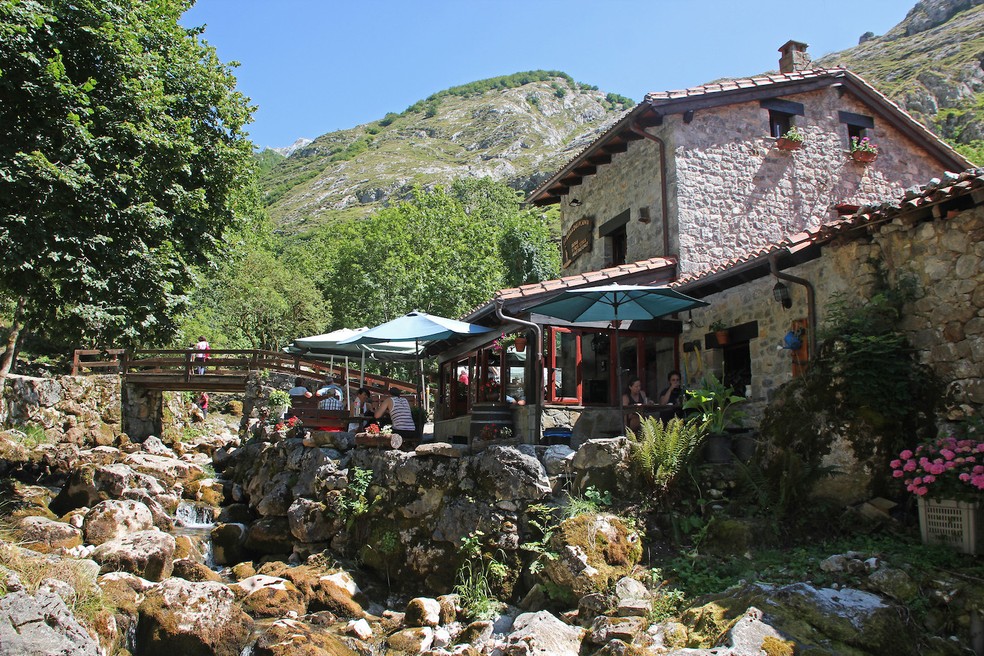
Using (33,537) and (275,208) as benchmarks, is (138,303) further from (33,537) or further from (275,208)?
(275,208)

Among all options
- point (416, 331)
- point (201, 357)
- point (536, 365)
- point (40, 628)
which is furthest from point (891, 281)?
point (201, 357)

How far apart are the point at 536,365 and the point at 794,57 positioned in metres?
10.7

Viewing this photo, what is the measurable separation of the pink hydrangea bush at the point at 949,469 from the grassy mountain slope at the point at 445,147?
68548 millimetres

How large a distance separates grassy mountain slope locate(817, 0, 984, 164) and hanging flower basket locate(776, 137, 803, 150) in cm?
2019

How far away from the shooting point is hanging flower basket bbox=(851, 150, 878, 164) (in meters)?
15.7

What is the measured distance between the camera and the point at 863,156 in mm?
15734

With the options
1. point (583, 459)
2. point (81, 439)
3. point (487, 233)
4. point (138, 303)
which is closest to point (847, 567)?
point (583, 459)

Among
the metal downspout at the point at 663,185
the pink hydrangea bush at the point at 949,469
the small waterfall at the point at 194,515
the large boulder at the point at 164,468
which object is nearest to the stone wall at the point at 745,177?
the metal downspout at the point at 663,185

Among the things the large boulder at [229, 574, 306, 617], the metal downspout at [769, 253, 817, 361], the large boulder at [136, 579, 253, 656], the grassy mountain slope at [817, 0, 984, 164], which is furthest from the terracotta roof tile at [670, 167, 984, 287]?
the grassy mountain slope at [817, 0, 984, 164]

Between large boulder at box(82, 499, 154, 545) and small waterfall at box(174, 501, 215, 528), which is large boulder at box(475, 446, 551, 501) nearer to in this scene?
large boulder at box(82, 499, 154, 545)

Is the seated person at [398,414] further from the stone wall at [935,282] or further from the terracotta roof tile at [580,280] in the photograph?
the stone wall at [935,282]

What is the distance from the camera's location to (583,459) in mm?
9695

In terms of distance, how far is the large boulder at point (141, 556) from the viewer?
33.4ft

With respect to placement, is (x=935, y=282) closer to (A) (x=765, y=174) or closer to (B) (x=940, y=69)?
(A) (x=765, y=174)
